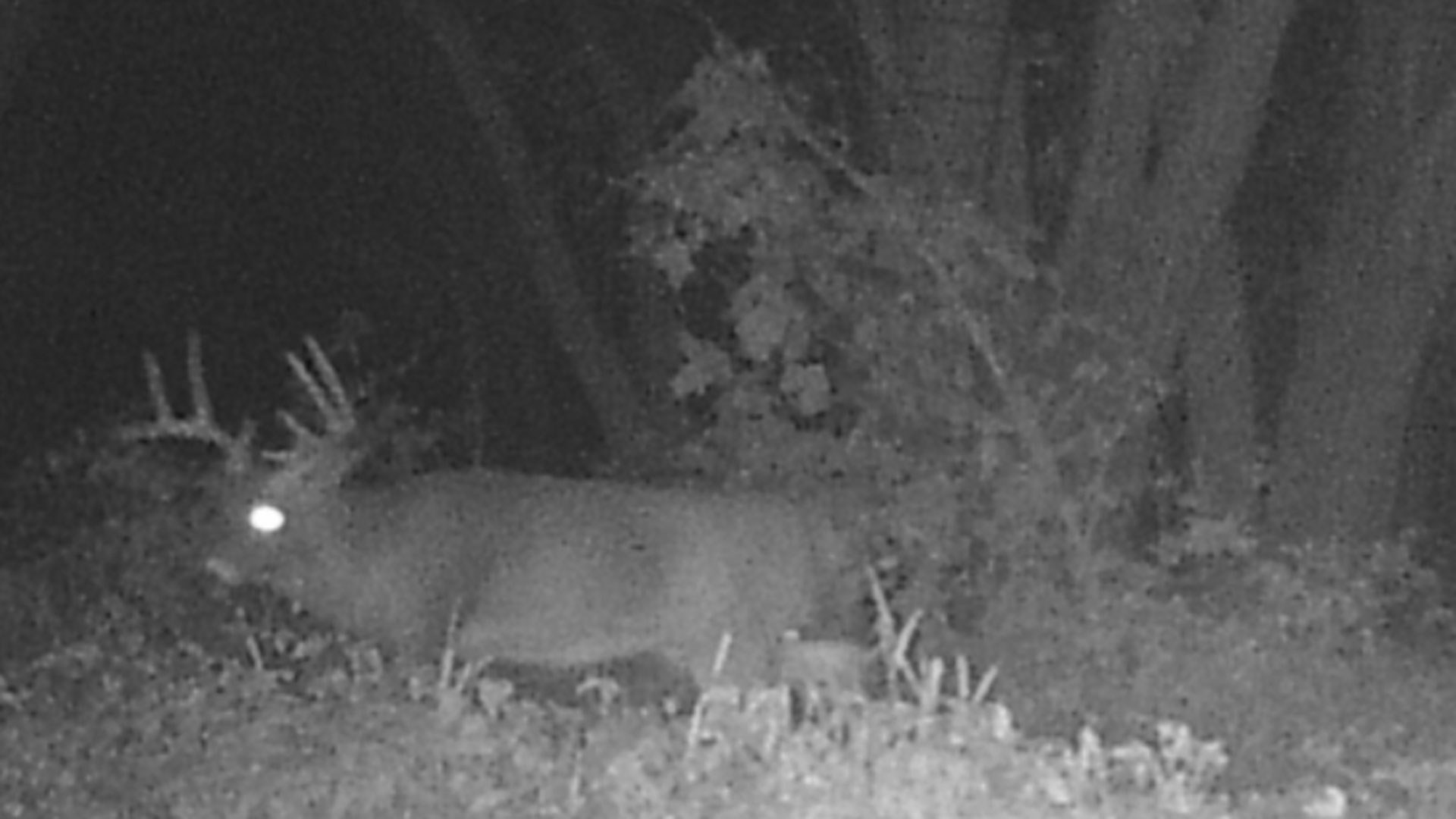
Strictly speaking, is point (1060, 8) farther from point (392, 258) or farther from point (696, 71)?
point (392, 258)

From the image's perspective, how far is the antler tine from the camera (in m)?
10.1

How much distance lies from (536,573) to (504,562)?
0.39 ft

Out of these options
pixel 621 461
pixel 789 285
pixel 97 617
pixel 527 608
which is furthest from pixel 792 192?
pixel 97 617

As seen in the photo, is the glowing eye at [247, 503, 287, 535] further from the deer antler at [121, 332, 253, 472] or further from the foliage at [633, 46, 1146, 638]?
the foliage at [633, 46, 1146, 638]

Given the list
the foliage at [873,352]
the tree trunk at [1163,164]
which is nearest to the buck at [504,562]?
the foliage at [873,352]

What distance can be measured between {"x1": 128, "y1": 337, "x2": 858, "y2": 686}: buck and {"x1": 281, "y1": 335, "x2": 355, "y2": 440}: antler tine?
1 cm

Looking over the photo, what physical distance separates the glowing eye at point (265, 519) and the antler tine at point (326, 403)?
A: 0.27 meters

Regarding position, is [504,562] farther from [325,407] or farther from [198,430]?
[198,430]

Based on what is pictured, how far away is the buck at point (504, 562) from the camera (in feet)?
32.3

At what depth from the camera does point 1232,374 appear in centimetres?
1216

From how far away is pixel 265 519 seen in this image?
998 cm

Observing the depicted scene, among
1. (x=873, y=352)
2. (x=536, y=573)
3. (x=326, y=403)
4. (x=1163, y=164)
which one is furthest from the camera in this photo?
(x=1163, y=164)

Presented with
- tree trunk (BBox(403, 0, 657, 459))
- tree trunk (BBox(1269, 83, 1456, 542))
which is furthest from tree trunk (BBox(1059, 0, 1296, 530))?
tree trunk (BBox(403, 0, 657, 459))

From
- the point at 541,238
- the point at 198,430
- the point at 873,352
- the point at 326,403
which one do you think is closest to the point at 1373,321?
the point at 873,352
